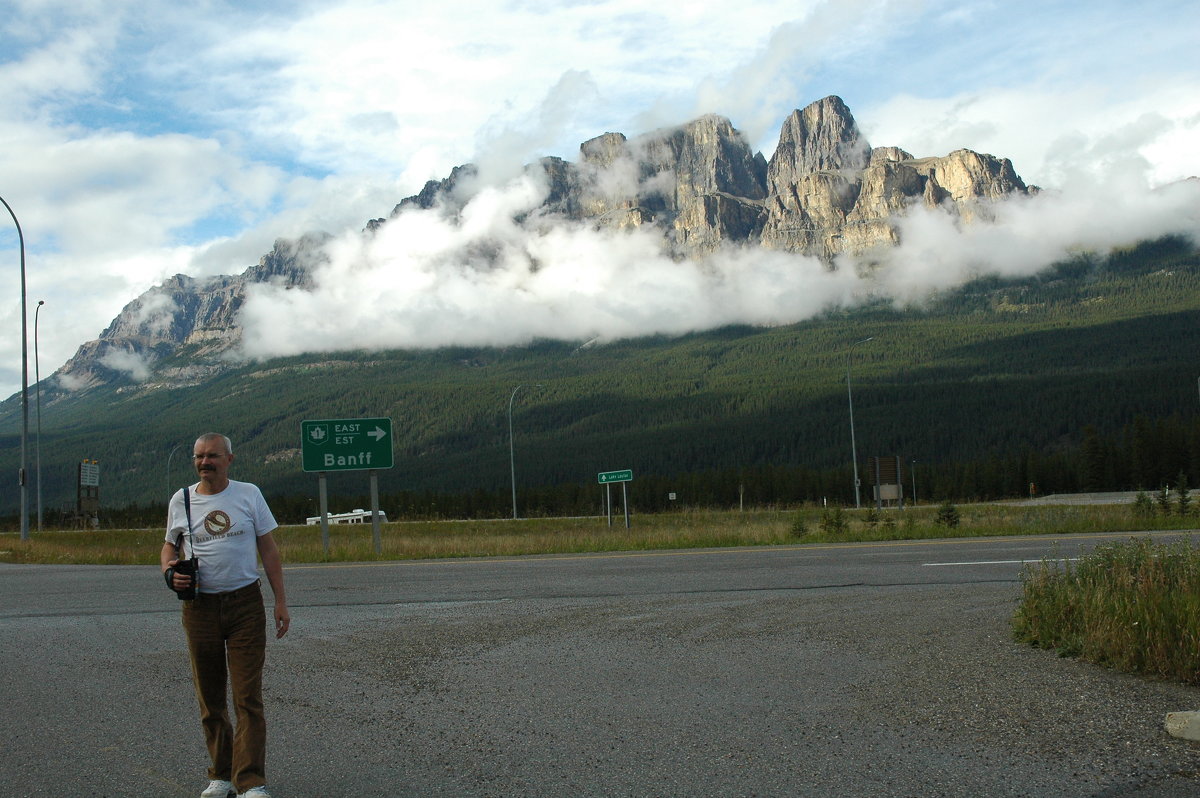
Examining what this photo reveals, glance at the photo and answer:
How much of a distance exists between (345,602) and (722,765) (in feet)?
29.8

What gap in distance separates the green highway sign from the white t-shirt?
20.9 meters

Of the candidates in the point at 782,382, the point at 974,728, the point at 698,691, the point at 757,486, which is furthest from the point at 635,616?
the point at 782,382

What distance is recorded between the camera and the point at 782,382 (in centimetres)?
17150

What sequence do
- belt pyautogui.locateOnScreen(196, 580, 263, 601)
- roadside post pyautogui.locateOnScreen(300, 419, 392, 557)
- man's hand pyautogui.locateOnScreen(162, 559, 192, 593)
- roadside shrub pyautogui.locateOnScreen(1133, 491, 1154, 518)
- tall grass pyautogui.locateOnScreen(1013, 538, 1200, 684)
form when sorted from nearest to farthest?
man's hand pyautogui.locateOnScreen(162, 559, 192, 593) < belt pyautogui.locateOnScreen(196, 580, 263, 601) < tall grass pyautogui.locateOnScreen(1013, 538, 1200, 684) < roadside post pyautogui.locateOnScreen(300, 419, 392, 557) < roadside shrub pyautogui.locateOnScreen(1133, 491, 1154, 518)

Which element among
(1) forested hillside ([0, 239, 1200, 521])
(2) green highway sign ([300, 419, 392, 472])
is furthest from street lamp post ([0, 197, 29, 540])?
(1) forested hillside ([0, 239, 1200, 521])

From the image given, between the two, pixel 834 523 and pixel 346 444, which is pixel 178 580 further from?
pixel 834 523

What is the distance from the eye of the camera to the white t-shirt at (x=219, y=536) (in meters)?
5.81

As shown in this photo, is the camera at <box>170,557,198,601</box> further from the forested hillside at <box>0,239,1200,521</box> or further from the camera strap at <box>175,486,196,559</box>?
the forested hillside at <box>0,239,1200,521</box>

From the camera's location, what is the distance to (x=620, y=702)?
7723 mm

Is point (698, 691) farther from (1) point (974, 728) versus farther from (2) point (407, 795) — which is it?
(2) point (407, 795)

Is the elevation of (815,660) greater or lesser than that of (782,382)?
lesser

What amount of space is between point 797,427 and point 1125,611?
132 m

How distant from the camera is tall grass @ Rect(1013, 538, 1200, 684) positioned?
7.82 meters

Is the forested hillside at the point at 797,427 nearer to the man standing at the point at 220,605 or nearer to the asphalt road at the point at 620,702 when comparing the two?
the asphalt road at the point at 620,702
